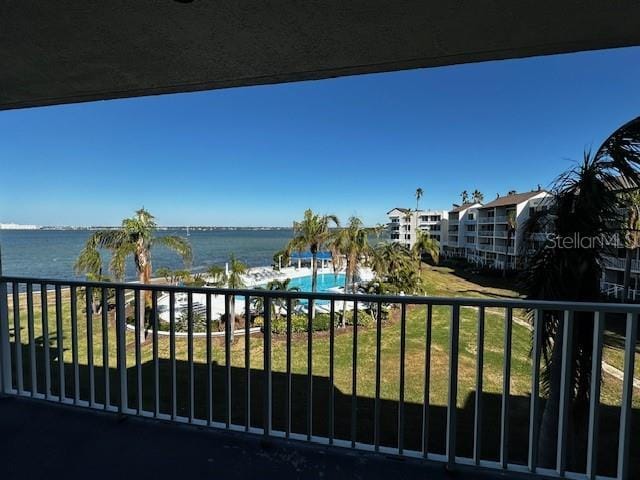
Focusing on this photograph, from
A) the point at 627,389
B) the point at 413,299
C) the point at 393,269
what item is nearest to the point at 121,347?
the point at 413,299

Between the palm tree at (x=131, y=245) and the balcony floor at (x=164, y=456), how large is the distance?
7.50 m

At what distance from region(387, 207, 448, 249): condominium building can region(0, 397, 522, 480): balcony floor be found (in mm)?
42530

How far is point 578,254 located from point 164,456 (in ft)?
11.1

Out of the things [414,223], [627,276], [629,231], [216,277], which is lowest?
[216,277]

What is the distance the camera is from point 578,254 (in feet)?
9.03

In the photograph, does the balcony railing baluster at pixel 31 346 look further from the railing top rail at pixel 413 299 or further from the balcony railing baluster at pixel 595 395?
the balcony railing baluster at pixel 595 395

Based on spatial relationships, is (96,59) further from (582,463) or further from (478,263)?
(478,263)

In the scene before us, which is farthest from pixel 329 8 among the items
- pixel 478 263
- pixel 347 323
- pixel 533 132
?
pixel 478 263

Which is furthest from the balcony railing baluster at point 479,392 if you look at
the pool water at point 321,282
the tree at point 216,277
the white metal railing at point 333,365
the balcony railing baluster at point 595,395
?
the pool water at point 321,282

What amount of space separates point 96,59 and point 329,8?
1288 millimetres

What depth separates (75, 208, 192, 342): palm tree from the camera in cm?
875

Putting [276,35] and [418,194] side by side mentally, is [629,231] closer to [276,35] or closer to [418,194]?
[276,35]

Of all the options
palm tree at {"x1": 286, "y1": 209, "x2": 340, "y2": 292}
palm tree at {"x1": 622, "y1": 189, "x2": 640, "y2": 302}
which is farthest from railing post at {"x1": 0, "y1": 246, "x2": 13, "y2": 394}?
palm tree at {"x1": 286, "y1": 209, "x2": 340, "y2": 292}

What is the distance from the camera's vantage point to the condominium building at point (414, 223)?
43.8 metres
